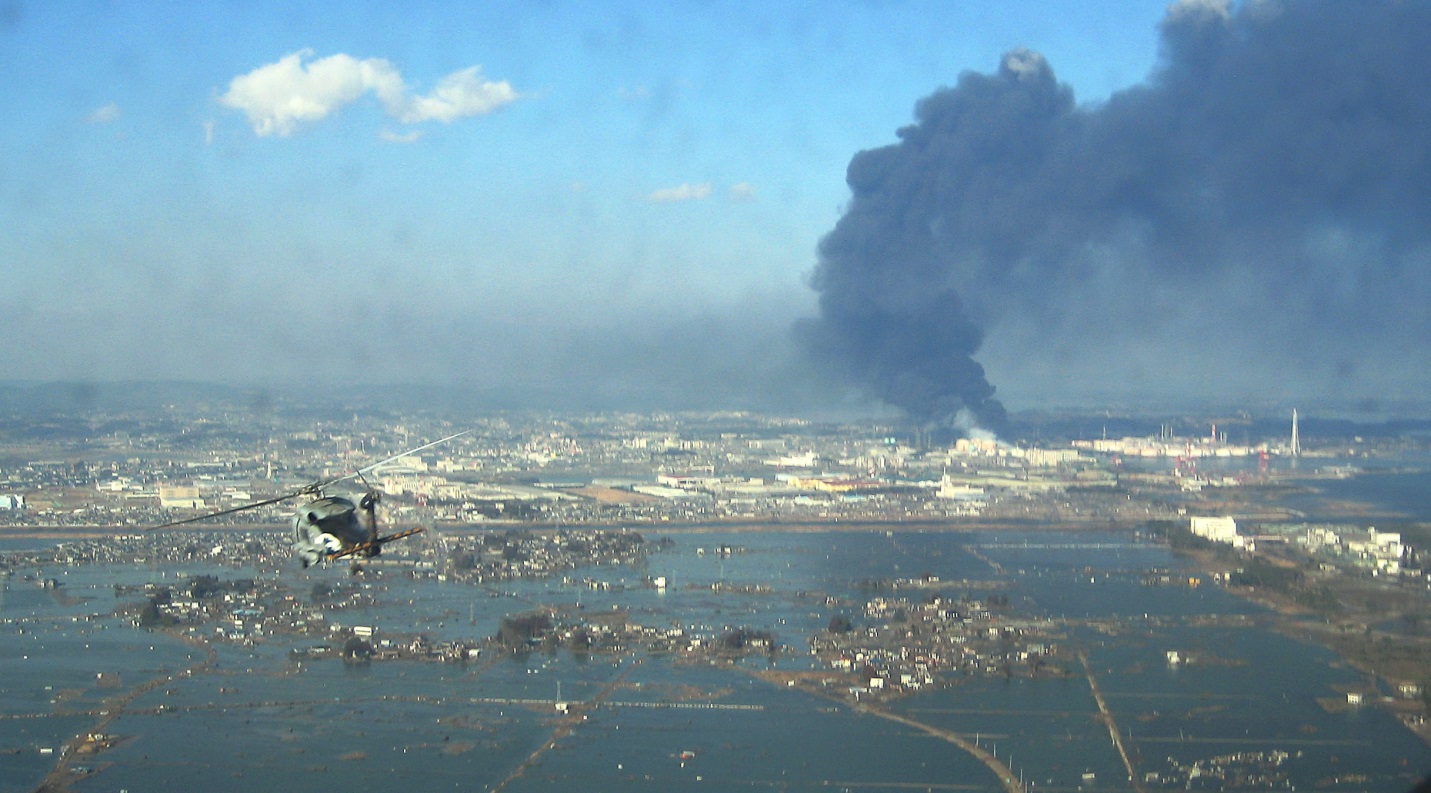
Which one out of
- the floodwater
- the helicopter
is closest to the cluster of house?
the floodwater

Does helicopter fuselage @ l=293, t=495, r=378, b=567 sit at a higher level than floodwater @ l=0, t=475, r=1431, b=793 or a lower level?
higher

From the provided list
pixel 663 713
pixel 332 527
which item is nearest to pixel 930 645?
pixel 663 713

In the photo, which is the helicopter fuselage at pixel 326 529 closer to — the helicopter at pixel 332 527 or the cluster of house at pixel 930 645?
the helicopter at pixel 332 527

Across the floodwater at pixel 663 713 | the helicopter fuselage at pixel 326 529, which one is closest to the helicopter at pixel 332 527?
the helicopter fuselage at pixel 326 529

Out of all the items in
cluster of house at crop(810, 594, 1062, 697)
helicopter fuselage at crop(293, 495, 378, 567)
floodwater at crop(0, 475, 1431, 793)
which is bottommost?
floodwater at crop(0, 475, 1431, 793)

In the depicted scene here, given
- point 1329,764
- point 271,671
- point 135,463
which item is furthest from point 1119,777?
point 135,463

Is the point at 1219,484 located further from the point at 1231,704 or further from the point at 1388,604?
the point at 1231,704

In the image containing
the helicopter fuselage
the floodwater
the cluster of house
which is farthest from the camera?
the cluster of house

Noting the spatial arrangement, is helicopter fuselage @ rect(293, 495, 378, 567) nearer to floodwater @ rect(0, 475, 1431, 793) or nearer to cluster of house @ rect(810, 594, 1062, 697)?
floodwater @ rect(0, 475, 1431, 793)

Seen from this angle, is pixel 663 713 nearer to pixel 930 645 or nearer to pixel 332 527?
pixel 930 645

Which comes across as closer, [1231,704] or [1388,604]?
[1231,704]

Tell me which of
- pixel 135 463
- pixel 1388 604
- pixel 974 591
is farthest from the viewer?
pixel 135 463
